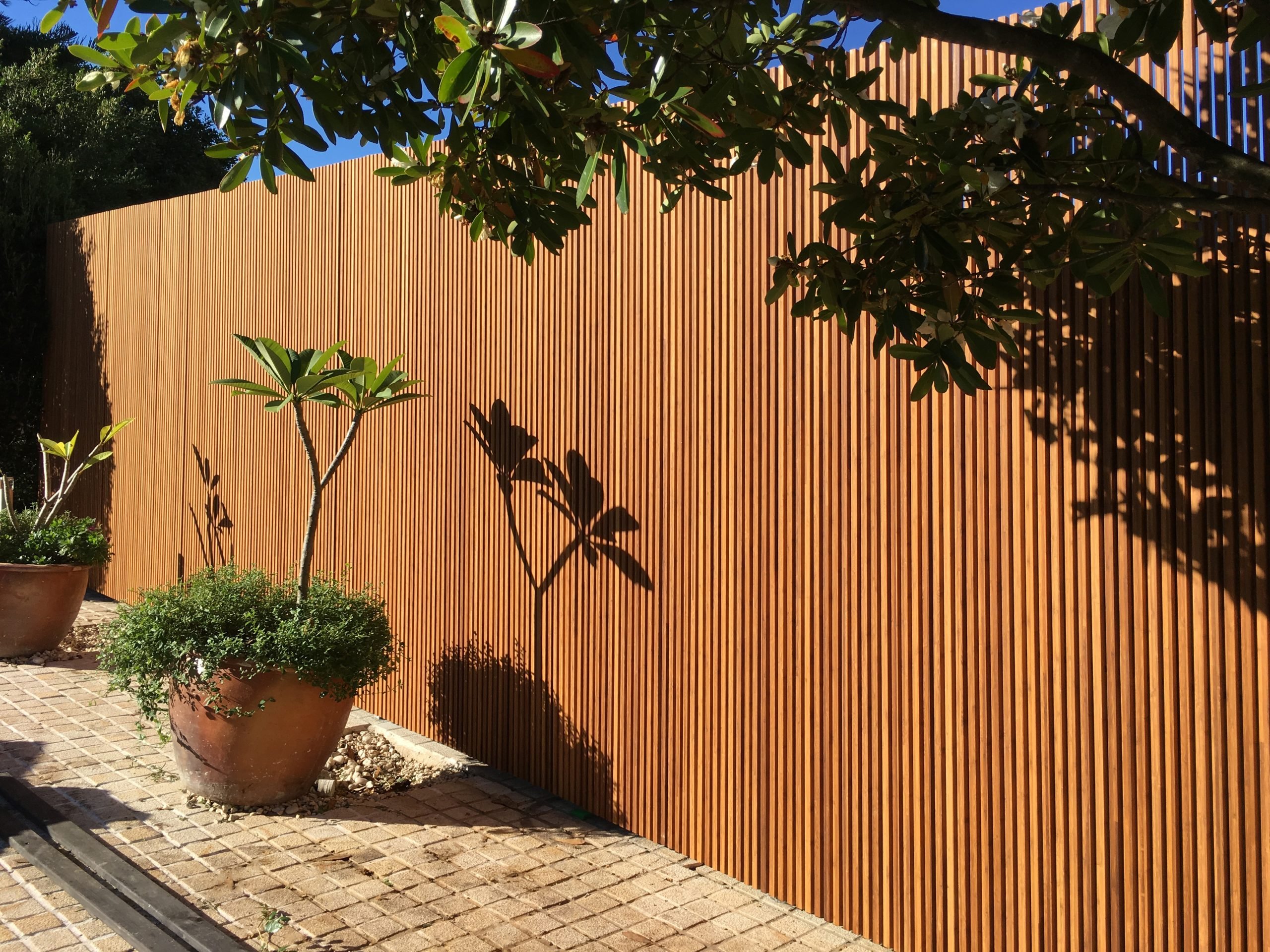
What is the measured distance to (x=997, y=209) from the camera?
7.61 feet

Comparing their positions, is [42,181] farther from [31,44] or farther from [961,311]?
[961,311]

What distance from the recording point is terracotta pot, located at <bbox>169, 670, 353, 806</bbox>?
183 inches

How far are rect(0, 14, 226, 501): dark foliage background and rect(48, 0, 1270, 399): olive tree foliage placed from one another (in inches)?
153

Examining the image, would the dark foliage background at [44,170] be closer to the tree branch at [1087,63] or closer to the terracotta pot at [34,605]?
the terracotta pot at [34,605]

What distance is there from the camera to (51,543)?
25.2 ft

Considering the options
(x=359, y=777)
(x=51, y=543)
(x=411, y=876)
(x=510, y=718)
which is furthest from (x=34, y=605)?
(x=411, y=876)

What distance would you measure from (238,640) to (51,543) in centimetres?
390

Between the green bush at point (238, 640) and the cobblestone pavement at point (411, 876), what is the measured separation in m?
0.52

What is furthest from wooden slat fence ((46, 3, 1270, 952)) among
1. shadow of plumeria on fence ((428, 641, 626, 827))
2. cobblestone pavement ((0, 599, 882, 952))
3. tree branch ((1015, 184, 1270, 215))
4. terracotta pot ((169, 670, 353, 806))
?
terracotta pot ((169, 670, 353, 806))

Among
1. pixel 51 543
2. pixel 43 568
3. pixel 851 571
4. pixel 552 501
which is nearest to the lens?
pixel 851 571

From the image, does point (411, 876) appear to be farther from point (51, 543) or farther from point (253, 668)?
point (51, 543)

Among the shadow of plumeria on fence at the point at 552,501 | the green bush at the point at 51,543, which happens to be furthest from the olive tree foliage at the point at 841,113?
the green bush at the point at 51,543

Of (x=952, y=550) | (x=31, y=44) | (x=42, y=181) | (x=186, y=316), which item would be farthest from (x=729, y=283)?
(x=31, y=44)

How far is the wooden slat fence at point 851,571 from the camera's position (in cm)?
282
